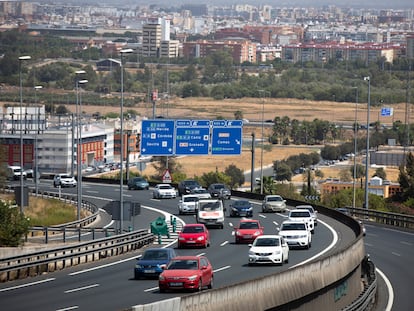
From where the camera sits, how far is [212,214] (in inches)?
2341

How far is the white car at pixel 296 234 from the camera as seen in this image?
1953 inches

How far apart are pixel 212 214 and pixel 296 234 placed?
33.5 feet

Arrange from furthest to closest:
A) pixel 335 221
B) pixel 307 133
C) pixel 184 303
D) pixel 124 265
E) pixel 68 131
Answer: pixel 307 133 → pixel 68 131 → pixel 335 221 → pixel 124 265 → pixel 184 303

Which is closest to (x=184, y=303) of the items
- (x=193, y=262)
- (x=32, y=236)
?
(x=193, y=262)

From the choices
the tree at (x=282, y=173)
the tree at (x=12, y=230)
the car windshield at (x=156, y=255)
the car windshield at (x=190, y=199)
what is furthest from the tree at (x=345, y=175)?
the car windshield at (x=156, y=255)

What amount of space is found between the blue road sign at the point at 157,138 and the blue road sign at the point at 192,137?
46 centimetres

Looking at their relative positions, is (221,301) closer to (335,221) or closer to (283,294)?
(283,294)

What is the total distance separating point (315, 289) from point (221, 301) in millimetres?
7986

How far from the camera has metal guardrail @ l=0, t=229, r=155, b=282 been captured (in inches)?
1524

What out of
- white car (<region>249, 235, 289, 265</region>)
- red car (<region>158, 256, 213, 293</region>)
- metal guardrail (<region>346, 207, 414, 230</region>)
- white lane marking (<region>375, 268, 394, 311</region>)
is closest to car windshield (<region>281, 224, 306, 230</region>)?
white lane marking (<region>375, 268, 394, 311</region>)

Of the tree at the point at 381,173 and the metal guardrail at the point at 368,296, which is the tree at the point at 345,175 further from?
the metal guardrail at the point at 368,296

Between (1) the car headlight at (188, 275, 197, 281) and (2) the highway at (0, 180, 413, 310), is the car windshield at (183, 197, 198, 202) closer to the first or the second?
(2) the highway at (0, 180, 413, 310)

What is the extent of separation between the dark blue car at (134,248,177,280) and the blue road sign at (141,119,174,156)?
41.3 m

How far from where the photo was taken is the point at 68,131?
131250 millimetres
